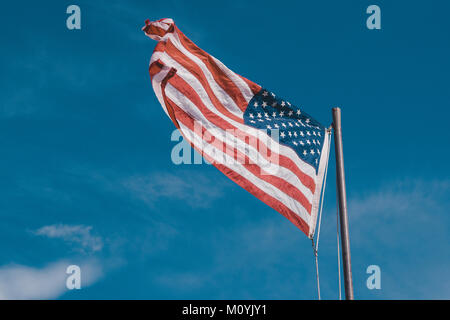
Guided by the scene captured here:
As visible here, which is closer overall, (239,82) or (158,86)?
(158,86)

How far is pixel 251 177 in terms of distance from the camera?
13.1 meters

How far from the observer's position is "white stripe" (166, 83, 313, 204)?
1302 centimetres

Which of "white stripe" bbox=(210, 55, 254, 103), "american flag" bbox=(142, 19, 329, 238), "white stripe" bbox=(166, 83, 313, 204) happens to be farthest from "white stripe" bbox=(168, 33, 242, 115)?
"white stripe" bbox=(166, 83, 313, 204)

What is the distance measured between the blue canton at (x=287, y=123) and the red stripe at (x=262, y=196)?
1262 millimetres

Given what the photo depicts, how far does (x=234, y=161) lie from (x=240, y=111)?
1.51 metres

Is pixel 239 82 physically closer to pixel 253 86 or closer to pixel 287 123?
pixel 253 86

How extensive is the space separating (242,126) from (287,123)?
39.8 inches

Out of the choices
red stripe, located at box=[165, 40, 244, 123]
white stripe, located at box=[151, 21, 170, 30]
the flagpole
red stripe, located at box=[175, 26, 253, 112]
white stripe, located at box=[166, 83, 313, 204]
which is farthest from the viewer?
white stripe, located at box=[151, 21, 170, 30]

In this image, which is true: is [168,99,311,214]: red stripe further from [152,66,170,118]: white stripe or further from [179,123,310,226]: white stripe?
[152,66,170,118]: white stripe

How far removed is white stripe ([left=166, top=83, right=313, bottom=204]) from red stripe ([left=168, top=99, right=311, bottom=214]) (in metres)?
0.08

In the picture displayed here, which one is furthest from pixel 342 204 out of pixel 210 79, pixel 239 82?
pixel 210 79

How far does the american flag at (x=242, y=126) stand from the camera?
1295 cm
